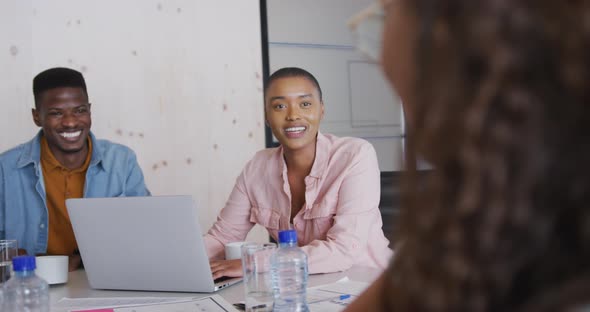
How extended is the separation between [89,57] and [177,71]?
1.55 ft

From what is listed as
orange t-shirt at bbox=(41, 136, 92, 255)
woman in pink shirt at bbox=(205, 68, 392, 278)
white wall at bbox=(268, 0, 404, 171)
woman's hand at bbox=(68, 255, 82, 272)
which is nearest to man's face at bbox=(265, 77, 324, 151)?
woman in pink shirt at bbox=(205, 68, 392, 278)

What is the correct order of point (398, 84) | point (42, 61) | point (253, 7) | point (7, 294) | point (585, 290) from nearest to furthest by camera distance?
point (585, 290) < point (398, 84) < point (7, 294) < point (42, 61) < point (253, 7)

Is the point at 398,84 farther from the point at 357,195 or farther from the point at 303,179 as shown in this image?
the point at 303,179

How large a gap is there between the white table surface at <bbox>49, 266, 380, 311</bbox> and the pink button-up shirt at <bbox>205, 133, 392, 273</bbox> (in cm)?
5

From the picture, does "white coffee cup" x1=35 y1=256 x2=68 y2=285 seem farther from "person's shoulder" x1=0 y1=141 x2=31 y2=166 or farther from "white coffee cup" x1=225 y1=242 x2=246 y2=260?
"person's shoulder" x1=0 y1=141 x2=31 y2=166

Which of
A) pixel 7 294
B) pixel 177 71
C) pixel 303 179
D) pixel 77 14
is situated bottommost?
pixel 7 294

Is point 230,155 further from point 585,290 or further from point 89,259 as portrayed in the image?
point 585,290

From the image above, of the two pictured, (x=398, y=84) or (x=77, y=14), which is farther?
(x=77, y=14)

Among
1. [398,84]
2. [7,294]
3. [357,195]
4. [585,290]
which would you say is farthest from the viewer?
[357,195]

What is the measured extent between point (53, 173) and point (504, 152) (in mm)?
2469

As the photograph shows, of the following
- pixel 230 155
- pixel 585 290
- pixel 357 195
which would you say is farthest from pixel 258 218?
pixel 585 290

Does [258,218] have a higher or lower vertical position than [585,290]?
lower

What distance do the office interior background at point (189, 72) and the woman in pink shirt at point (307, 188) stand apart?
36.7 inches

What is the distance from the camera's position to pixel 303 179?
88.1 inches
